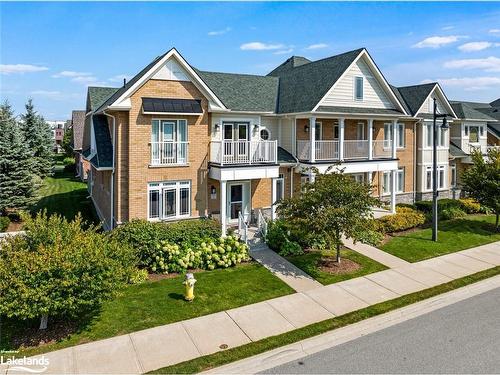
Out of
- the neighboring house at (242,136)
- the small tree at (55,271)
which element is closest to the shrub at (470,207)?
the neighboring house at (242,136)

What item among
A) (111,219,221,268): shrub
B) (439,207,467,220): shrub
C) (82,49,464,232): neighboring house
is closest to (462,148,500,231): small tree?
(439,207,467,220): shrub

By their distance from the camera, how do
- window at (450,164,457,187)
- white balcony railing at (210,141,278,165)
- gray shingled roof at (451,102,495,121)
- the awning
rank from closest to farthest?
the awning → white balcony railing at (210,141,278,165) → gray shingled roof at (451,102,495,121) → window at (450,164,457,187)

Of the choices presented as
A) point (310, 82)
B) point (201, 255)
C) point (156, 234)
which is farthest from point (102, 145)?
point (310, 82)

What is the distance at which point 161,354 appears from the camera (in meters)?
8.65

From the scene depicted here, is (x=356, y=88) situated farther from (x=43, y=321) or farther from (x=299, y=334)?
(x=43, y=321)

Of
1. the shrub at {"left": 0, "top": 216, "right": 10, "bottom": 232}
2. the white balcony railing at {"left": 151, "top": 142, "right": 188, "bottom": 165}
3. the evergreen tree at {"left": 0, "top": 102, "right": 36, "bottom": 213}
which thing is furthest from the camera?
the evergreen tree at {"left": 0, "top": 102, "right": 36, "bottom": 213}

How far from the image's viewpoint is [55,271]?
871 centimetres

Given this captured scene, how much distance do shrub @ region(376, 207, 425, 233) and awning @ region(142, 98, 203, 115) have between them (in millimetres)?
10242

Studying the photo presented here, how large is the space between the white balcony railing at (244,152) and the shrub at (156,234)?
3562 millimetres

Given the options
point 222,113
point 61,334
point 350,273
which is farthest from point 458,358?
point 222,113

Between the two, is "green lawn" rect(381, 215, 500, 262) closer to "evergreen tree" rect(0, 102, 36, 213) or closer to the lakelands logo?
the lakelands logo

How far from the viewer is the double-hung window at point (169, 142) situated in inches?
659

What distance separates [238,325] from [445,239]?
42.3 ft

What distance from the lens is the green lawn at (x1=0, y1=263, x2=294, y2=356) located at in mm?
9508
